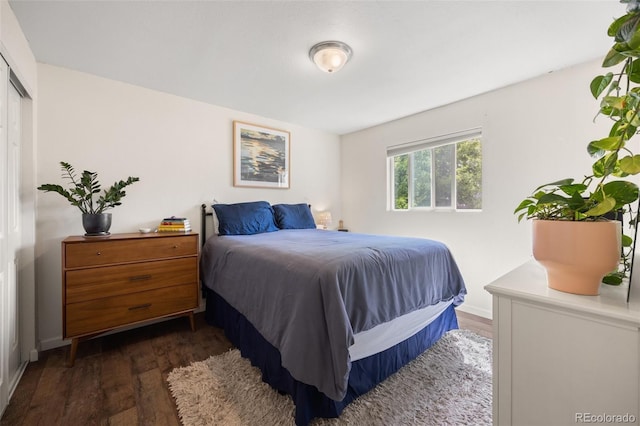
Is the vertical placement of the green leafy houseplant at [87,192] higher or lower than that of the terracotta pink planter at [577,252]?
higher

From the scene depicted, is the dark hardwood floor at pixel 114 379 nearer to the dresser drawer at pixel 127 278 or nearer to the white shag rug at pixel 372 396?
the white shag rug at pixel 372 396

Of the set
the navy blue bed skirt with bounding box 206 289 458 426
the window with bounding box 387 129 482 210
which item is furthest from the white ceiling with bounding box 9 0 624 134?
the navy blue bed skirt with bounding box 206 289 458 426

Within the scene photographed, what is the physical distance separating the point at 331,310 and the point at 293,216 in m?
2.09

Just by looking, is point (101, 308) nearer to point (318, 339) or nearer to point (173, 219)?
point (173, 219)

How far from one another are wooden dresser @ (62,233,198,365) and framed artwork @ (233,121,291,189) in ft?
3.83

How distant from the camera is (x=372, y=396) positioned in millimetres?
1539

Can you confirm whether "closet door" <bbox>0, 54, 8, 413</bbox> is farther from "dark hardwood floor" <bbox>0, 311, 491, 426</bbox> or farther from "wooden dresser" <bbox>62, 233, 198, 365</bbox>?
"wooden dresser" <bbox>62, 233, 198, 365</bbox>

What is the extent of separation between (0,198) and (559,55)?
12.7 ft

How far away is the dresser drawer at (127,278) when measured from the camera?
6.11ft

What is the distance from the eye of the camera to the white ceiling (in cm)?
157

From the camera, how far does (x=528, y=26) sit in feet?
5.62

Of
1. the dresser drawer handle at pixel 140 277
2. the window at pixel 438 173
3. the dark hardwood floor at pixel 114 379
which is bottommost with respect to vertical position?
the dark hardwood floor at pixel 114 379

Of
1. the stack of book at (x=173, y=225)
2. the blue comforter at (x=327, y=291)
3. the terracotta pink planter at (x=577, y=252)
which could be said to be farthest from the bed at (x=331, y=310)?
the terracotta pink planter at (x=577, y=252)

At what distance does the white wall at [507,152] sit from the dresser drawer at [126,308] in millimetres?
2636
